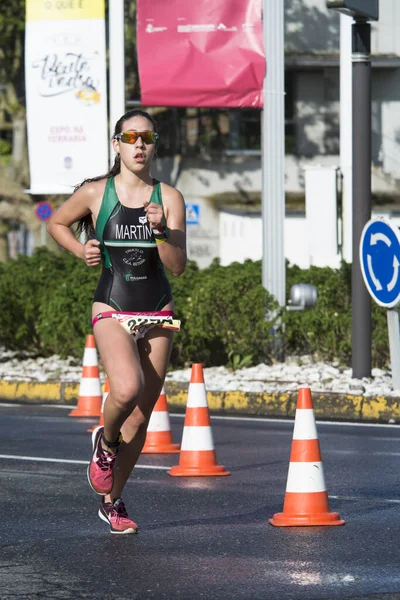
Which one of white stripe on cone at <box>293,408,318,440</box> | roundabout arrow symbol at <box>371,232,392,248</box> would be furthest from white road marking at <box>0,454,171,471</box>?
roundabout arrow symbol at <box>371,232,392,248</box>

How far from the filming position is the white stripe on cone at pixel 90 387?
13203mm

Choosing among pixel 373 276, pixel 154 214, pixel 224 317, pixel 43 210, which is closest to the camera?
pixel 154 214

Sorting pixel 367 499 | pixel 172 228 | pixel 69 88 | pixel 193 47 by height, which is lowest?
pixel 367 499

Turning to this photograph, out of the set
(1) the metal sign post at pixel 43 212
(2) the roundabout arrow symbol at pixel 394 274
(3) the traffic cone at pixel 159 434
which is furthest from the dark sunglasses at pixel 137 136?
(1) the metal sign post at pixel 43 212

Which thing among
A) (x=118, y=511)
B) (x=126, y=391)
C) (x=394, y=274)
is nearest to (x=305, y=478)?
(x=118, y=511)

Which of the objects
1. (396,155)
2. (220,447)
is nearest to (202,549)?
(220,447)

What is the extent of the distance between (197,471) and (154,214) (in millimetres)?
3110

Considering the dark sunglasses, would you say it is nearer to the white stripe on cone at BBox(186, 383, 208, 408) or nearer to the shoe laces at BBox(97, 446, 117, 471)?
the shoe laces at BBox(97, 446, 117, 471)

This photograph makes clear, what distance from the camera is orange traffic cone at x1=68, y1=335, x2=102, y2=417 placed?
13141mm

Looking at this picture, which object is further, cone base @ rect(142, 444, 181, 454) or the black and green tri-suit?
cone base @ rect(142, 444, 181, 454)

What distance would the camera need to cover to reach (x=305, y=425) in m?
7.58

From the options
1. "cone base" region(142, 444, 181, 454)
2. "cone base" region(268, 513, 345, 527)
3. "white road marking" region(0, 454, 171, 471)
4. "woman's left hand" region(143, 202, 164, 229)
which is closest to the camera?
"woman's left hand" region(143, 202, 164, 229)

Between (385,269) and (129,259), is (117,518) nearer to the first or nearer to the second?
(129,259)

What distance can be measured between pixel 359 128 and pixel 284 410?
107 inches
